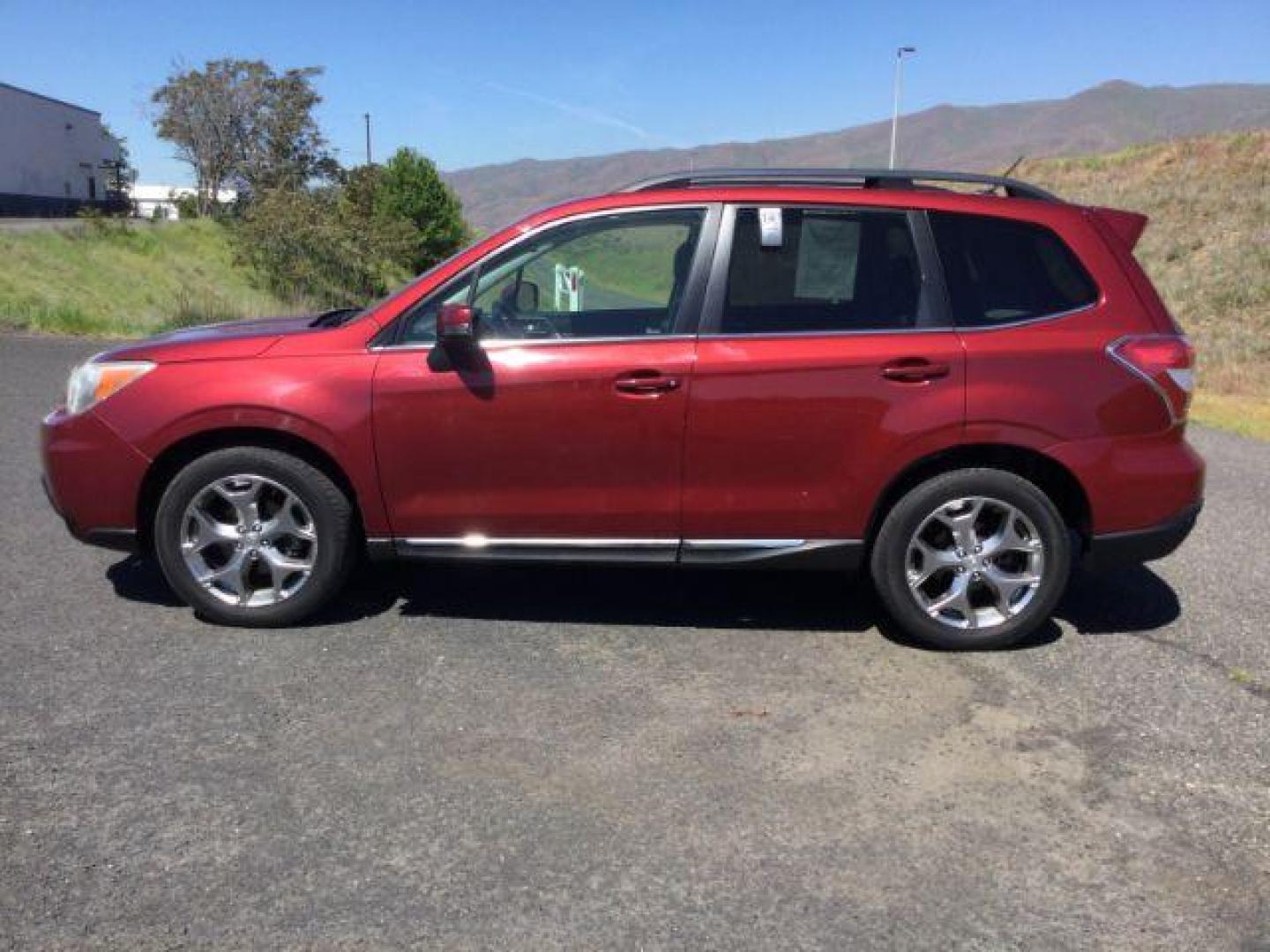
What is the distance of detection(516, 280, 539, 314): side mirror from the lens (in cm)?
456

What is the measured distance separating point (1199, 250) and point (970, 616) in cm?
2913

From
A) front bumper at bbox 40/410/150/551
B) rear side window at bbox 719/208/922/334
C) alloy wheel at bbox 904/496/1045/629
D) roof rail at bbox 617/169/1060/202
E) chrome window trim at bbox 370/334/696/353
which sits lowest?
alloy wheel at bbox 904/496/1045/629

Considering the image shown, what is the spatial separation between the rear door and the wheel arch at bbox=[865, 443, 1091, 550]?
0.11m

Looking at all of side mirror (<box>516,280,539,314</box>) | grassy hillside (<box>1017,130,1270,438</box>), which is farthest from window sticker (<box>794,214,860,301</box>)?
grassy hillside (<box>1017,130,1270,438</box>)

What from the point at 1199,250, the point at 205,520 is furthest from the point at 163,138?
the point at 205,520

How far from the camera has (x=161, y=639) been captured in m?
4.34

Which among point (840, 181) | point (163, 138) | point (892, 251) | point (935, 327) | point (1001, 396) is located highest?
point (163, 138)

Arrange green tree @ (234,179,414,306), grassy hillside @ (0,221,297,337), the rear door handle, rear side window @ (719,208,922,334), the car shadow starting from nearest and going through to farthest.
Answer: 1. the rear door handle
2. rear side window @ (719,208,922,334)
3. the car shadow
4. grassy hillside @ (0,221,297,337)
5. green tree @ (234,179,414,306)

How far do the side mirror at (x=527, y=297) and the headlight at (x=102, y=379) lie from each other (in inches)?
61.2

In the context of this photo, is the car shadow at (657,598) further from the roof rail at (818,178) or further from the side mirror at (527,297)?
the roof rail at (818,178)

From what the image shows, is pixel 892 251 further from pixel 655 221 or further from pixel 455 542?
pixel 455 542

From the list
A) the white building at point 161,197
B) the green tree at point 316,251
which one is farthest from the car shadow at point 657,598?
the white building at point 161,197

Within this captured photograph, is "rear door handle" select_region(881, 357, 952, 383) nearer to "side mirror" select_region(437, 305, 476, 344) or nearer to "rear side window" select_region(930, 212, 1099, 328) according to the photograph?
"rear side window" select_region(930, 212, 1099, 328)

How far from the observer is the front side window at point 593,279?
434 centimetres
